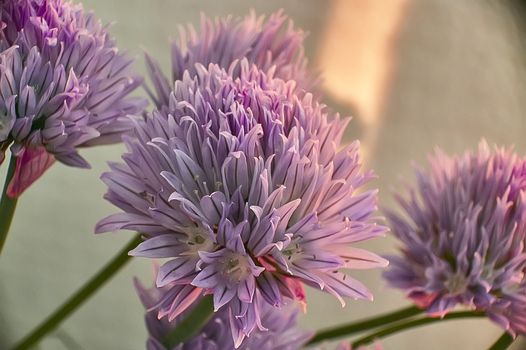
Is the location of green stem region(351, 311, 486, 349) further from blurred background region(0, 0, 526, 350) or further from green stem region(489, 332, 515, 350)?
blurred background region(0, 0, 526, 350)

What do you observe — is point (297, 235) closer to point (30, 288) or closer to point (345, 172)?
point (345, 172)

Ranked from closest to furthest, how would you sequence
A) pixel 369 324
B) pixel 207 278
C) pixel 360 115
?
1. pixel 207 278
2. pixel 369 324
3. pixel 360 115

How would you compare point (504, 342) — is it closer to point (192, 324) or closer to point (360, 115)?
point (192, 324)

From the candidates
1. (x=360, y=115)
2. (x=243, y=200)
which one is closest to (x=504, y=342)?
(x=243, y=200)

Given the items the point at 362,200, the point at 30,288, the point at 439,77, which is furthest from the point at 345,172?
the point at 439,77

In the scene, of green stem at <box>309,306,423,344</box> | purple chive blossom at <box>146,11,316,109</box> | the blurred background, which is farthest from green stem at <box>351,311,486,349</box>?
the blurred background
